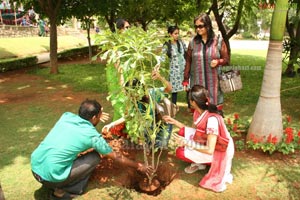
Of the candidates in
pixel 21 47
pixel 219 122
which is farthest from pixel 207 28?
pixel 21 47

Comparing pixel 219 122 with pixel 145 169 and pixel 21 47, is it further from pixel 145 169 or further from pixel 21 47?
pixel 21 47

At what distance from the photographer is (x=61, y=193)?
3053 mm

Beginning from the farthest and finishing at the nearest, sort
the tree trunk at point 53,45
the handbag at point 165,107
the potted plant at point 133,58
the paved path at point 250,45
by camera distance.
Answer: the paved path at point 250,45 < the tree trunk at point 53,45 < the handbag at point 165,107 < the potted plant at point 133,58

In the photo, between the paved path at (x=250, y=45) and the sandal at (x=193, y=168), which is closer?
the sandal at (x=193, y=168)

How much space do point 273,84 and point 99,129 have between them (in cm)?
296

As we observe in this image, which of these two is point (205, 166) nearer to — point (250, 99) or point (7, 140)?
point (7, 140)

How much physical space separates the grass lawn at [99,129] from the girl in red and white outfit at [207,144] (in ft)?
0.50

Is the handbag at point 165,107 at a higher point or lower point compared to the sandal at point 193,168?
higher

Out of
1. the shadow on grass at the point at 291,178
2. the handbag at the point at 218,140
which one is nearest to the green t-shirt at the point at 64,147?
the handbag at the point at 218,140

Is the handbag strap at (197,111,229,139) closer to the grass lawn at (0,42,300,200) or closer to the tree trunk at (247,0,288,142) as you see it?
the grass lawn at (0,42,300,200)

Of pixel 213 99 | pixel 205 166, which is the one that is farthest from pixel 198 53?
pixel 205 166

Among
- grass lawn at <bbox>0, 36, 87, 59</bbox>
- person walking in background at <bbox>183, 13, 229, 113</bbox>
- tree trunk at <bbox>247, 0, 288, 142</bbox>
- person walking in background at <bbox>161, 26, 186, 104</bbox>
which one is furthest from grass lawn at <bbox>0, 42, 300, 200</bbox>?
grass lawn at <bbox>0, 36, 87, 59</bbox>

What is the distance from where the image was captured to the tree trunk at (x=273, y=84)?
394 centimetres

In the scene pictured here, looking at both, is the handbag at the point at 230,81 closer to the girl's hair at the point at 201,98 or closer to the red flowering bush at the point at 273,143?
the red flowering bush at the point at 273,143
